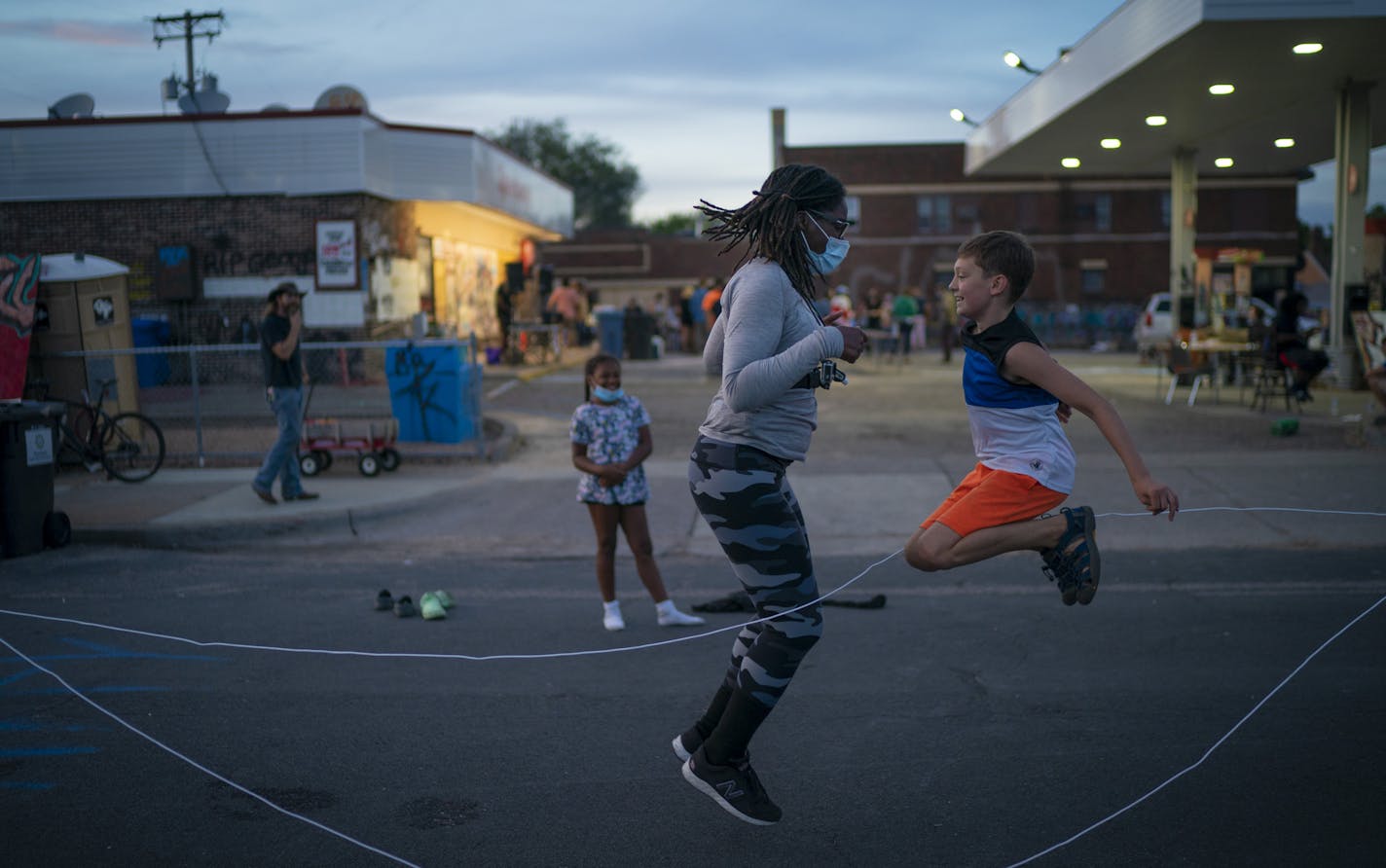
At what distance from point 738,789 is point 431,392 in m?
9.89

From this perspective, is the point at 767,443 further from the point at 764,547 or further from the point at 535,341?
the point at 535,341

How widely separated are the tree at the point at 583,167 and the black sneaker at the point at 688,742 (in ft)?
300

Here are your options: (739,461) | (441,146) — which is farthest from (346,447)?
(441,146)

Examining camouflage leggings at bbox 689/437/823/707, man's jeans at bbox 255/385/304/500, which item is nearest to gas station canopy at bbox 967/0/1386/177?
man's jeans at bbox 255/385/304/500

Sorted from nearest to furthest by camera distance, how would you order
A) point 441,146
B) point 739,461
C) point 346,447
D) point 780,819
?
point 739,461
point 780,819
point 346,447
point 441,146

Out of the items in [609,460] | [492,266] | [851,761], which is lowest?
[851,761]

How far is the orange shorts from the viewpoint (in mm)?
4055

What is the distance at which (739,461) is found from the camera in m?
3.68

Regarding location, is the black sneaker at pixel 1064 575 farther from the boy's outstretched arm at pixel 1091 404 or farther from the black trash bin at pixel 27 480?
the black trash bin at pixel 27 480

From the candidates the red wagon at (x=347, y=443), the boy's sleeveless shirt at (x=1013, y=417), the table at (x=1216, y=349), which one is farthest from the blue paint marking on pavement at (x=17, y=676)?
the table at (x=1216, y=349)

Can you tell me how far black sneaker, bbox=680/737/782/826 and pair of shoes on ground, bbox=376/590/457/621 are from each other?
3.35m

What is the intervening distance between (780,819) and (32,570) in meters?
6.79

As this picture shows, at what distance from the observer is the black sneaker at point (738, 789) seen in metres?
3.84

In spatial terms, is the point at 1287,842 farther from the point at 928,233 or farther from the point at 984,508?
the point at 928,233
